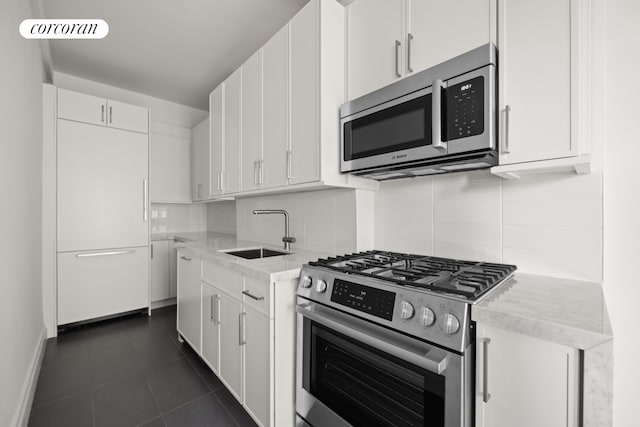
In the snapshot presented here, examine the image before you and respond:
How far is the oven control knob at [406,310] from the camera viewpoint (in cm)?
96

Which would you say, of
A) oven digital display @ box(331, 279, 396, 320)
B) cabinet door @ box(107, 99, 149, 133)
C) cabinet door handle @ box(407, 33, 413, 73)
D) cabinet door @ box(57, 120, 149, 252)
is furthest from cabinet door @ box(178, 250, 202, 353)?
cabinet door handle @ box(407, 33, 413, 73)

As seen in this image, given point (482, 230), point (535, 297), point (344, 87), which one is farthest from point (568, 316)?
point (344, 87)

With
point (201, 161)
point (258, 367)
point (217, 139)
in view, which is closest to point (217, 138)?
point (217, 139)

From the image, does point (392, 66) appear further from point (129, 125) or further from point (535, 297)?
point (129, 125)

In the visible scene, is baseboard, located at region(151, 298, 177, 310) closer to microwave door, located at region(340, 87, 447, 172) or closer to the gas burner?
the gas burner

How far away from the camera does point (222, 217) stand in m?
3.88

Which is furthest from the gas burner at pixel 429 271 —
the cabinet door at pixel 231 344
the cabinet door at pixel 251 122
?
the cabinet door at pixel 251 122

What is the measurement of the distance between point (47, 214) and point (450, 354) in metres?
3.45

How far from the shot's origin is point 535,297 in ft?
3.08

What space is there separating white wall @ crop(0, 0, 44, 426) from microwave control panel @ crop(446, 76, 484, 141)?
1954 mm

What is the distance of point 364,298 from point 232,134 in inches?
72.9

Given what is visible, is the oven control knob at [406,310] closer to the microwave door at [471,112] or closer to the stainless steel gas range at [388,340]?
the stainless steel gas range at [388,340]

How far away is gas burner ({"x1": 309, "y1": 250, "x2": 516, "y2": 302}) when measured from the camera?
96 cm

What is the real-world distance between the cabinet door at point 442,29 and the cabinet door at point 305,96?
19.8 inches
